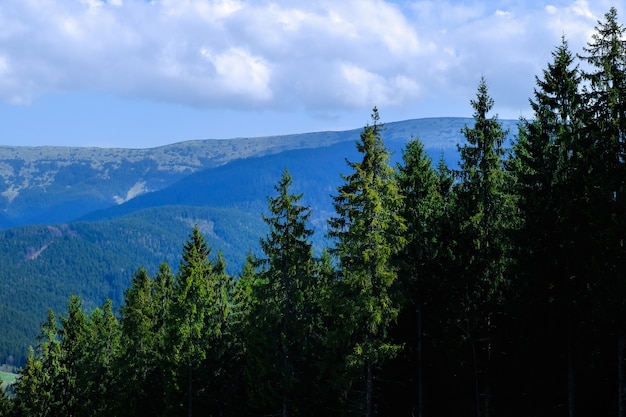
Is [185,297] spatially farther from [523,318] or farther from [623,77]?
[623,77]

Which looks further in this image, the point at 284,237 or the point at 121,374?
the point at 121,374

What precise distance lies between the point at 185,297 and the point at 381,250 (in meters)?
16.5

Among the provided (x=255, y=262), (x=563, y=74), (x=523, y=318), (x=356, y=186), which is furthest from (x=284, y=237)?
(x=563, y=74)

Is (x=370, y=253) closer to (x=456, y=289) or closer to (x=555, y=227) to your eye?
(x=456, y=289)

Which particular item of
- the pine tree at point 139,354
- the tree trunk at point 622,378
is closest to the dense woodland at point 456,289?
the tree trunk at point 622,378

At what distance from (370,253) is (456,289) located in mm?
5698

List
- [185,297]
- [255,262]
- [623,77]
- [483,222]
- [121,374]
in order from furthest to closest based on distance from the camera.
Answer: [121,374] < [185,297] < [255,262] < [483,222] < [623,77]

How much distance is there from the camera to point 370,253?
29.2m

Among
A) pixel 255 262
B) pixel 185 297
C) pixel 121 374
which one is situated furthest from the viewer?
pixel 121 374

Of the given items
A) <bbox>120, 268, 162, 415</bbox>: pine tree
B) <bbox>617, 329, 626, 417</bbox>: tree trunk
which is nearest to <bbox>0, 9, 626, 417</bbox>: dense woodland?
<bbox>617, 329, 626, 417</bbox>: tree trunk

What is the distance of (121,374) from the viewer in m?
49.9

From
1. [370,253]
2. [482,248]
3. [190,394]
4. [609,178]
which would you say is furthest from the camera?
[190,394]

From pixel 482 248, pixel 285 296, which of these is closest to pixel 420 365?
pixel 482 248

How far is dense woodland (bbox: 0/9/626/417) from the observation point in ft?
85.5
